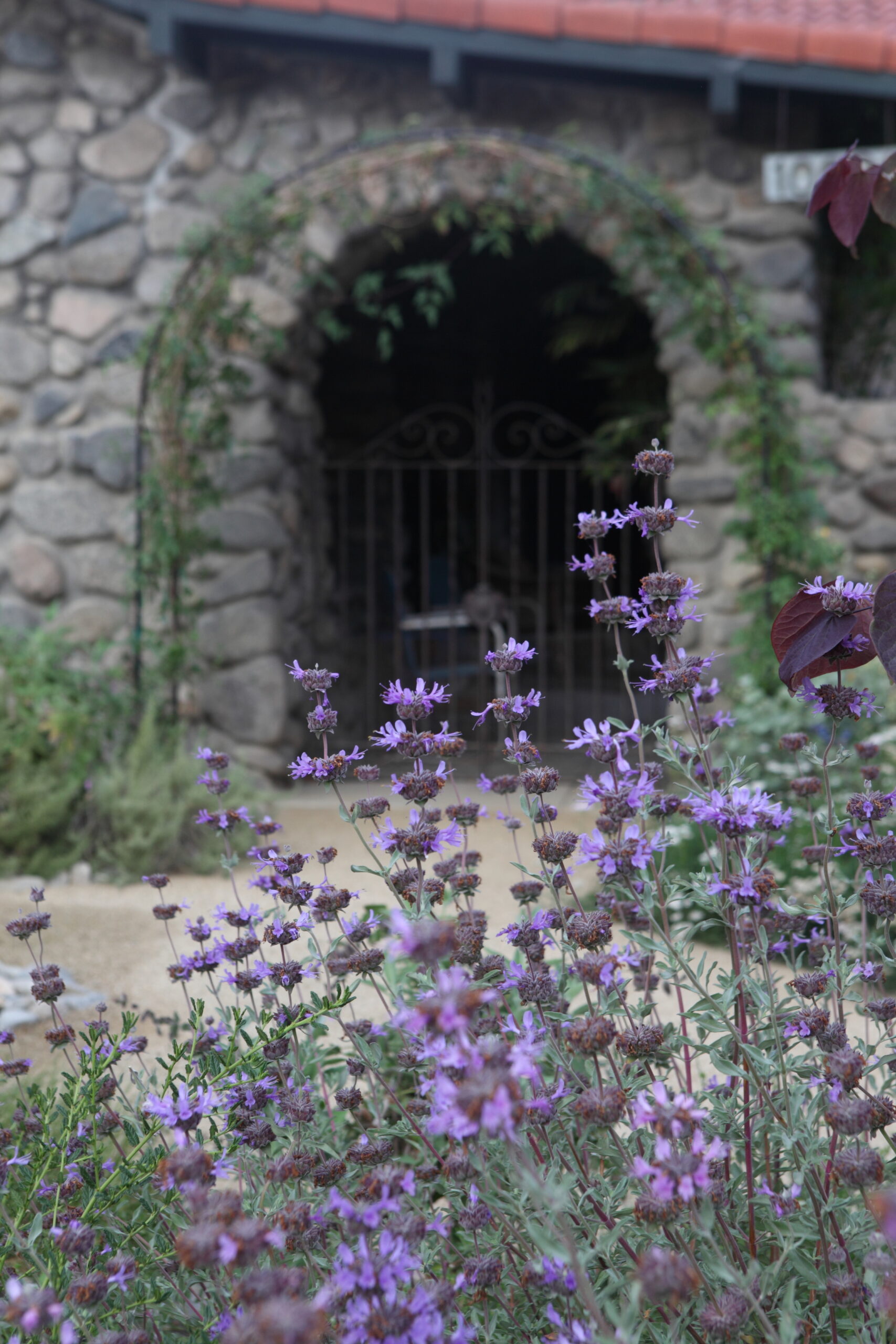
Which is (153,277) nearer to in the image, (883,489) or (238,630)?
(238,630)

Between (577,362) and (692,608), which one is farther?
(577,362)

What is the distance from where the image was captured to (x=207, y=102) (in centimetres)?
475

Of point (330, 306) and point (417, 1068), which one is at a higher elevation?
point (330, 306)

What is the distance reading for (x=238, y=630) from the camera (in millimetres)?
4836

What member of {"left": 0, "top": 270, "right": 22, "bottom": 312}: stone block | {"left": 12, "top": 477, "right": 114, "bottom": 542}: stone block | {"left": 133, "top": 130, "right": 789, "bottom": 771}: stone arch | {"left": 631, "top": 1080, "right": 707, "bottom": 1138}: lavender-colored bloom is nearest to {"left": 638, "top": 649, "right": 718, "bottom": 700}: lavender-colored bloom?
{"left": 631, "top": 1080, "right": 707, "bottom": 1138}: lavender-colored bloom

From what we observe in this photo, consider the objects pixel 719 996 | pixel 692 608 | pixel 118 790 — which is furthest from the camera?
pixel 118 790

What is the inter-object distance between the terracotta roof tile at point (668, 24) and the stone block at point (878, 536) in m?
1.64

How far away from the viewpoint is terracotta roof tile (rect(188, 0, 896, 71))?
4117mm

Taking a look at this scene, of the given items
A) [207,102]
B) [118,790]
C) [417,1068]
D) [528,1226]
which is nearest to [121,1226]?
[417,1068]

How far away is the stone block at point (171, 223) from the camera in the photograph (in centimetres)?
475

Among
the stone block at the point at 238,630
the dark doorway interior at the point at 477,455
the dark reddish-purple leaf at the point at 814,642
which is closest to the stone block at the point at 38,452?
the stone block at the point at 238,630

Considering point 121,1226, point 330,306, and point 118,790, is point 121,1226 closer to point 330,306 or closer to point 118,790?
point 118,790

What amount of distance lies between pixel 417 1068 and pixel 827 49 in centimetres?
416

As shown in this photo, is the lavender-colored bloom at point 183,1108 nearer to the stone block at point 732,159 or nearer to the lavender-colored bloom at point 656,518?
the lavender-colored bloom at point 656,518
